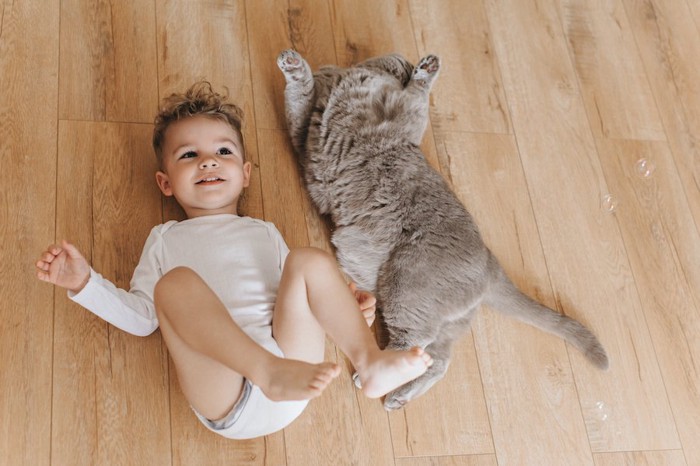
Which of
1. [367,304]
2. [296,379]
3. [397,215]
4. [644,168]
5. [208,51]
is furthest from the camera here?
[644,168]

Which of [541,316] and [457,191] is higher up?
[457,191]

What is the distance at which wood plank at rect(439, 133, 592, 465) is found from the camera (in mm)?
1640

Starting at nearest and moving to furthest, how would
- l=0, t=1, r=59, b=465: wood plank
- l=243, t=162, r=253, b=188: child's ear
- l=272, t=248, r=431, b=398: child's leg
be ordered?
l=272, t=248, r=431, b=398: child's leg
l=0, t=1, r=59, b=465: wood plank
l=243, t=162, r=253, b=188: child's ear

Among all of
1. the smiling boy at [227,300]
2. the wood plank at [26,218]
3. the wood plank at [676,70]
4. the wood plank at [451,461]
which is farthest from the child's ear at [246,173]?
the wood plank at [676,70]

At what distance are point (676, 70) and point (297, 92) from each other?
4.27 ft

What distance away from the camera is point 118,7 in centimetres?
186

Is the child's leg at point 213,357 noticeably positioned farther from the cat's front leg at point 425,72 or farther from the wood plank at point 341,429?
the cat's front leg at point 425,72

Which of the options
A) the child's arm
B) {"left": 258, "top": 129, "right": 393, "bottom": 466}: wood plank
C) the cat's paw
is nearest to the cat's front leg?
the cat's paw

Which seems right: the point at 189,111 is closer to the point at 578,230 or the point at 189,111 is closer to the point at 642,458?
the point at 578,230

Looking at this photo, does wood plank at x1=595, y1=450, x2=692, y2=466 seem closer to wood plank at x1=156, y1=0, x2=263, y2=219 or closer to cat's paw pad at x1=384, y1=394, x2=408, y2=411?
cat's paw pad at x1=384, y1=394, x2=408, y2=411

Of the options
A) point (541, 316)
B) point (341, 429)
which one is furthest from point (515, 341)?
point (341, 429)

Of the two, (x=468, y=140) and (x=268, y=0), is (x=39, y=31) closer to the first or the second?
(x=268, y=0)

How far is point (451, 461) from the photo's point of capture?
1.58 m

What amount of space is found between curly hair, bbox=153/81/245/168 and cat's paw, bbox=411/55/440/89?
49 centimetres
